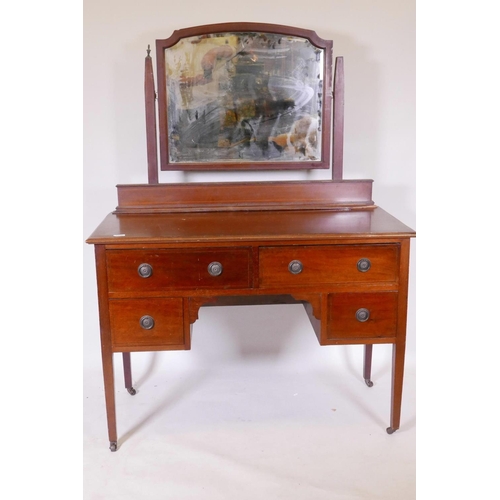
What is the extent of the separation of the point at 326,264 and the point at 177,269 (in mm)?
528

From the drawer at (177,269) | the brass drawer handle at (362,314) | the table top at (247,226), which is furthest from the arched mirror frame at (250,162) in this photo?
the brass drawer handle at (362,314)

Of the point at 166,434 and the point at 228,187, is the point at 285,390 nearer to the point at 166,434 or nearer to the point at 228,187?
the point at 166,434

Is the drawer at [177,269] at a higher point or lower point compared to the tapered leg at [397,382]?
higher

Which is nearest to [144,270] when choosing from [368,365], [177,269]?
[177,269]

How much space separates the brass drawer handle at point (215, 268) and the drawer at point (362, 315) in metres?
0.41

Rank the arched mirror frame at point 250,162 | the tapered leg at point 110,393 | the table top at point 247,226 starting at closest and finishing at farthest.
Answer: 1. the table top at point 247,226
2. the tapered leg at point 110,393
3. the arched mirror frame at point 250,162

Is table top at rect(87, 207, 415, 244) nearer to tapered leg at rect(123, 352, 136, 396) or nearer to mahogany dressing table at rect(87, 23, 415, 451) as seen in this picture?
mahogany dressing table at rect(87, 23, 415, 451)

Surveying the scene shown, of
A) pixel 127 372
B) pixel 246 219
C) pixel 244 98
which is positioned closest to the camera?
pixel 246 219

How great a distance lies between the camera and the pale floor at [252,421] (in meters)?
1.83

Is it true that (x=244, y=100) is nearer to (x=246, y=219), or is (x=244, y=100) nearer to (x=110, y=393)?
(x=246, y=219)

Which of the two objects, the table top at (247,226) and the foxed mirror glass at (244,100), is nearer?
the table top at (247,226)

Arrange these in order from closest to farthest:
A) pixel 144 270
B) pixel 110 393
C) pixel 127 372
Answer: pixel 144 270, pixel 110 393, pixel 127 372

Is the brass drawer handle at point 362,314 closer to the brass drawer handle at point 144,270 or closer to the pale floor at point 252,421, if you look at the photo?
the pale floor at point 252,421

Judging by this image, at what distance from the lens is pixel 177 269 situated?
1.85 m
